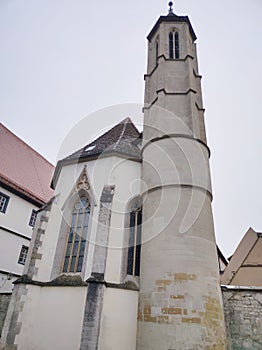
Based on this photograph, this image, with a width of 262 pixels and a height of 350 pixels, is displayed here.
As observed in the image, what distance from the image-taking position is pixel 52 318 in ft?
25.6

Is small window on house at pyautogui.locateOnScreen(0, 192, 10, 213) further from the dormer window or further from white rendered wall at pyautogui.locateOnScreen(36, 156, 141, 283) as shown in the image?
the dormer window

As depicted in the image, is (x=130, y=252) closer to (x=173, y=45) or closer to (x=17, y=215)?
(x=17, y=215)

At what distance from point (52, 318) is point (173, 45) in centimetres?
1342

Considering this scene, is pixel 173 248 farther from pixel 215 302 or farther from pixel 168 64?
pixel 168 64

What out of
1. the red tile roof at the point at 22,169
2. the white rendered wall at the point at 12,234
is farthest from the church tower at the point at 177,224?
the white rendered wall at the point at 12,234

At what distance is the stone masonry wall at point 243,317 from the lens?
25.8 feet

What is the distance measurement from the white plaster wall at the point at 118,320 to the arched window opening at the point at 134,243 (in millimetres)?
777

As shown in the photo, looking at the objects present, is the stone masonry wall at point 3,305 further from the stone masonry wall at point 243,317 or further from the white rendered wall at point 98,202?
the stone masonry wall at point 243,317

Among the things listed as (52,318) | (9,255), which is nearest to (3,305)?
(52,318)

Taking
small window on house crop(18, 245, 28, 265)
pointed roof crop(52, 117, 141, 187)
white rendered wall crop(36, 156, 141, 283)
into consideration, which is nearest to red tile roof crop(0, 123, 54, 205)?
small window on house crop(18, 245, 28, 265)

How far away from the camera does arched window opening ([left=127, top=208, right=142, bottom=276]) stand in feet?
28.2

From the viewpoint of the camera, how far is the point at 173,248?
26.7 feet

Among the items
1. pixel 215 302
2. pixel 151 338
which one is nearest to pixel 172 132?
pixel 215 302

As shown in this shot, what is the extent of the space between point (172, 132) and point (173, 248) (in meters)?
4.65
